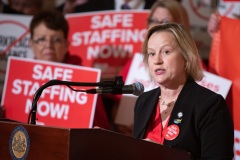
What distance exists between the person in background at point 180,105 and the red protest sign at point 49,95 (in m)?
1.13

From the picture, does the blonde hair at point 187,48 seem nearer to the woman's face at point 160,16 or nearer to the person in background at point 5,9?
the woman's face at point 160,16

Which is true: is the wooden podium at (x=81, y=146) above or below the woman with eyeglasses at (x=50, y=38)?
below

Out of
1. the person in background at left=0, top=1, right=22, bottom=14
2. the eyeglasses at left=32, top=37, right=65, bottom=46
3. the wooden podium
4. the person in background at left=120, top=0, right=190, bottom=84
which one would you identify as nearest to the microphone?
the wooden podium

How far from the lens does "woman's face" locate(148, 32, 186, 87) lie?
2891mm

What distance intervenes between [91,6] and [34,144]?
135 inches

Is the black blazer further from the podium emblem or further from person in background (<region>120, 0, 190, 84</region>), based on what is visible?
person in background (<region>120, 0, 190, 84</region>)

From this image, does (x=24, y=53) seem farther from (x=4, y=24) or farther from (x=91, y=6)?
(x=91, y=6)

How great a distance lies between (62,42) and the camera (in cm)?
479

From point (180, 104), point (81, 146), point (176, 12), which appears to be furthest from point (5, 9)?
point (81, 146)

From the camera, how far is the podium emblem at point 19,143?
2.27 m

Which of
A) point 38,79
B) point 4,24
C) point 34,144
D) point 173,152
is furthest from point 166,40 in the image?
point 4,24

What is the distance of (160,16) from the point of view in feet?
15.5

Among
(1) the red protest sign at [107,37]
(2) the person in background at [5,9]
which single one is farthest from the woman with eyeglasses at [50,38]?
(2) the person in background at [5,9]

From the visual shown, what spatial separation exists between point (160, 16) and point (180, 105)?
6.67 feet
